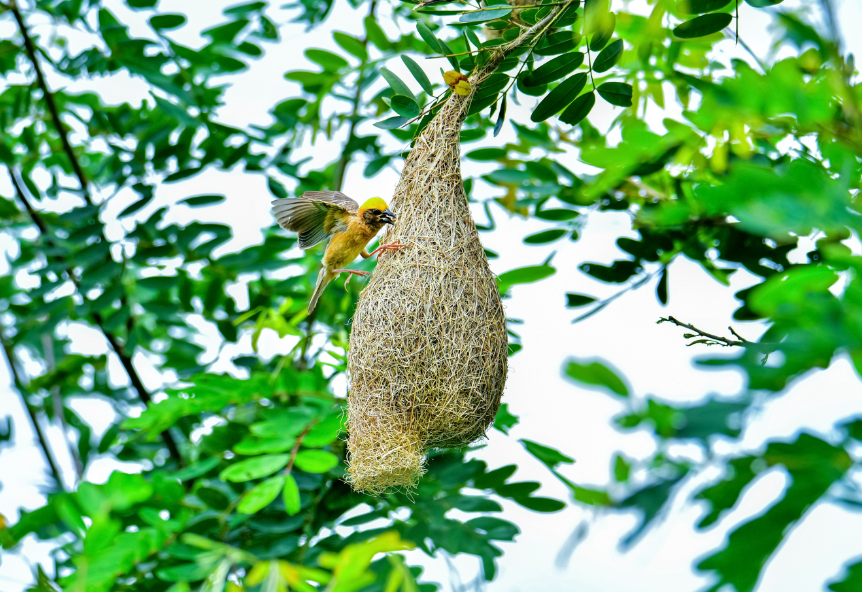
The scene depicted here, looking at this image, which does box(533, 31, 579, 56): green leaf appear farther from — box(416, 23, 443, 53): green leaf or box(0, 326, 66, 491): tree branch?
box(0, 326, 66, 491): tree branch

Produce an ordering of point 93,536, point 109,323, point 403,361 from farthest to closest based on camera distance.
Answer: point 109,323, point 403,361, point 93,536

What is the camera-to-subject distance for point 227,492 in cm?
182

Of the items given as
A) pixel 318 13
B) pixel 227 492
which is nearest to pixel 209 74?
pixel 318 13

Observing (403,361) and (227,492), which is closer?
(403,361)

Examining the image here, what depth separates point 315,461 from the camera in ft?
4.69

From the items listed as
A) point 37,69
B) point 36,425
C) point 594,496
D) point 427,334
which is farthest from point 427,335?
point 36,425

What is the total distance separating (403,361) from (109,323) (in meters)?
1.15

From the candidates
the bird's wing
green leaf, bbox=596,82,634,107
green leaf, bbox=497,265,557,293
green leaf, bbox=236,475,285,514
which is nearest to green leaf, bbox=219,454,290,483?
green leaf, bbox=236,475,285,514

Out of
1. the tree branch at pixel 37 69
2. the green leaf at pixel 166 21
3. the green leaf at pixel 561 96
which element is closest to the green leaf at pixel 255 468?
the green leaf at pixel 561 96

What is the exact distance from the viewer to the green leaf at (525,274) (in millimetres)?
1645

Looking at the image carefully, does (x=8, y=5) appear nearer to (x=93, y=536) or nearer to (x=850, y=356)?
(x=93, y=536)

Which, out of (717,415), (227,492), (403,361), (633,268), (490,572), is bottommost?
(490,572)

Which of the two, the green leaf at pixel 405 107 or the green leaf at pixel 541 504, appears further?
the green leaf at pixel 541 504

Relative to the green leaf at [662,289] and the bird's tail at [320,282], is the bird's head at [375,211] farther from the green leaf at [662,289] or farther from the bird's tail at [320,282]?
the green leaf at [662,289]
